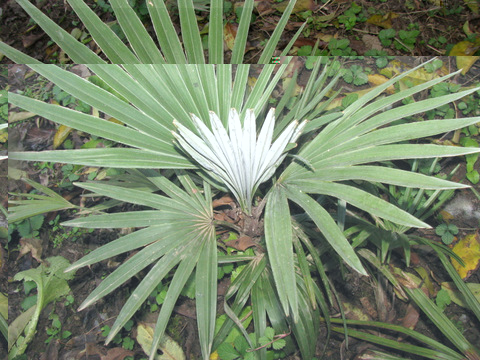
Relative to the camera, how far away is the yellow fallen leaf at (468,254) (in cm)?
103

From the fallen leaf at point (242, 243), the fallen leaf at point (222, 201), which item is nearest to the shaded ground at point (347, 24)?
the fallen leaf at point (222, 201)

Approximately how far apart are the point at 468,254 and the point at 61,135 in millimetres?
1113

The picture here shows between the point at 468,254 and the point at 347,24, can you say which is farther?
the point at 347,24

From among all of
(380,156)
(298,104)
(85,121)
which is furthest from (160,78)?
(380,156)

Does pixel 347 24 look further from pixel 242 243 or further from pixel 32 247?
pixel 32 247

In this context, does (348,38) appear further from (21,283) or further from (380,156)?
(21,283)

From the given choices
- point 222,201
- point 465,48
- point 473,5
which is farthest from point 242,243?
point 473,5

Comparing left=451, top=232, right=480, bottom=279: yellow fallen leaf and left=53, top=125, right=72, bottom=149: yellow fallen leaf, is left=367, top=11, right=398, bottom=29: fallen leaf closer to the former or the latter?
left=451, top=232, right=480, bottom=279: yellow fallen leaf

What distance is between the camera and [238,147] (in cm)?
89

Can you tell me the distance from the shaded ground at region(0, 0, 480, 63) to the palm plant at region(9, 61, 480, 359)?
1.10 feet

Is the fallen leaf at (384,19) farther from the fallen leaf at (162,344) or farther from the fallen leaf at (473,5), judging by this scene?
the fallen leaf at (162,344)

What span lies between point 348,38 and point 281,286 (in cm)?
89

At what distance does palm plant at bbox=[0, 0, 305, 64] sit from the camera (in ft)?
3.20

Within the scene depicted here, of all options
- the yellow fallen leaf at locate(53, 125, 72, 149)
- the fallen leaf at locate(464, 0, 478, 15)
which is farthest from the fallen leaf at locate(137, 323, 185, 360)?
the fallen leaf at locate(464, 0, 478, 15)
